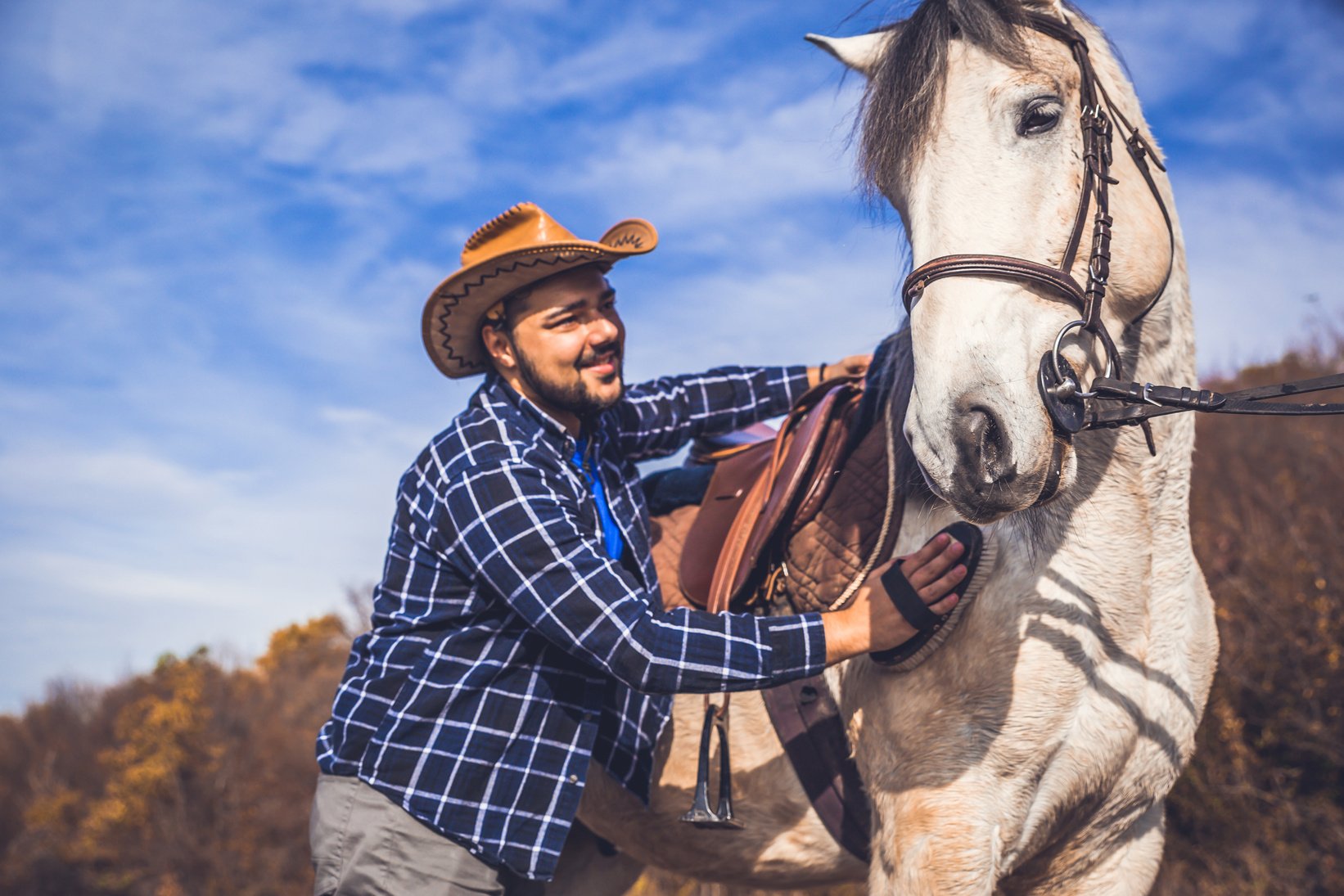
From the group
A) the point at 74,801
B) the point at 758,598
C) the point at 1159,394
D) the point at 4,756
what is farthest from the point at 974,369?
the point at 4,756

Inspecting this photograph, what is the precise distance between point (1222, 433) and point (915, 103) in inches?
287

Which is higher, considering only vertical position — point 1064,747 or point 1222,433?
point 1222,433

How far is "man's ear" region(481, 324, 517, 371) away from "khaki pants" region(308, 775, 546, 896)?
4.00ft

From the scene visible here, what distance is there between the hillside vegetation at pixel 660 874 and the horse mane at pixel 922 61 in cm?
489

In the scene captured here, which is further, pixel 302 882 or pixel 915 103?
pixel 302 882

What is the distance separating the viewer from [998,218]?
71.6 inches

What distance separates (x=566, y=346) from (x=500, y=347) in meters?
0.25

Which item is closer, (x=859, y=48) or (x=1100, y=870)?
(x=1100, y=870)

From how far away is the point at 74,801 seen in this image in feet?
41.8

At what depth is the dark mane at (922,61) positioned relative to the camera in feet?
6.51

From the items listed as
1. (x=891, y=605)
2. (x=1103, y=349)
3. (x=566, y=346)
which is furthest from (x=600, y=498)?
(x=1103, y=349)

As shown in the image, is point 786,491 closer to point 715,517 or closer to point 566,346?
point 715,517

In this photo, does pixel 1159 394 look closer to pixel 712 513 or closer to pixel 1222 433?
pixel 712 513

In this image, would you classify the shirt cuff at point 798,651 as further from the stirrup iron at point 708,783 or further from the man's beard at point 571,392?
the man's beard at point 571,392
